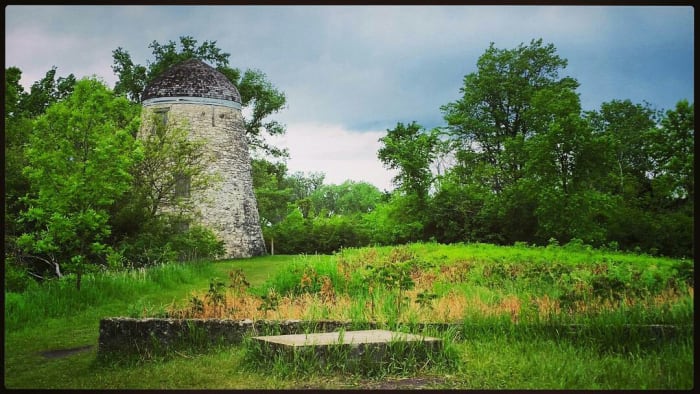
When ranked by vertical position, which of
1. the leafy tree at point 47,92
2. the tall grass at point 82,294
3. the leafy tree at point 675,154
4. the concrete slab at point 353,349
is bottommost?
the concrete slab at point 353,349

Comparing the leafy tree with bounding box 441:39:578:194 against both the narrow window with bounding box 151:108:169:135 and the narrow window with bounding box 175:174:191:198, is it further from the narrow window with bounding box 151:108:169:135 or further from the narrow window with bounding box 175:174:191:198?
the narrow window with bounding box 151:108:169:135

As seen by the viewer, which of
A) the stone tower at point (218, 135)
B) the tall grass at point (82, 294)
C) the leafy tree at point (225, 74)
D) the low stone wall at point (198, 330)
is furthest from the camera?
the leafy tree at point (225, 74)

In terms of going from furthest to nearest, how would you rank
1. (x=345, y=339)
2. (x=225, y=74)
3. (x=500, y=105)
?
(x=225, y=74) → (x=500, y=105) → (x=345, y=339)

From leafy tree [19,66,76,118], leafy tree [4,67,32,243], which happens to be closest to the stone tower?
leafy tree [19,66,76,118]

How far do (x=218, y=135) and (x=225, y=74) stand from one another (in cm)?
201

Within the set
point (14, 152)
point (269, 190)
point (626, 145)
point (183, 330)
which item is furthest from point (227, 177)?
point (183, 330)

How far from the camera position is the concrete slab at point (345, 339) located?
4723 mm

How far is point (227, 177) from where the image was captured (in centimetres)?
1473

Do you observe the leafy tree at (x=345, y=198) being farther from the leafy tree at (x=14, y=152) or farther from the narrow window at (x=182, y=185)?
the leafy tree at (x=14, y=152)

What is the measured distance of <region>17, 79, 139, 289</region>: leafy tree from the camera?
27.9 ft

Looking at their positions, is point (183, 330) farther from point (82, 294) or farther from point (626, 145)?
point (626, 145)

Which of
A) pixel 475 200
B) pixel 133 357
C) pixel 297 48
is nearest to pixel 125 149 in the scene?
pixel 297 48

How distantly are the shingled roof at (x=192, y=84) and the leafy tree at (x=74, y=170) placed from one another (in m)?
4.88

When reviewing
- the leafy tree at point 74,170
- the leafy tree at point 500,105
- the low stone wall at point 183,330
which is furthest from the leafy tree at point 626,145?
the leafy tree at point 74,170
